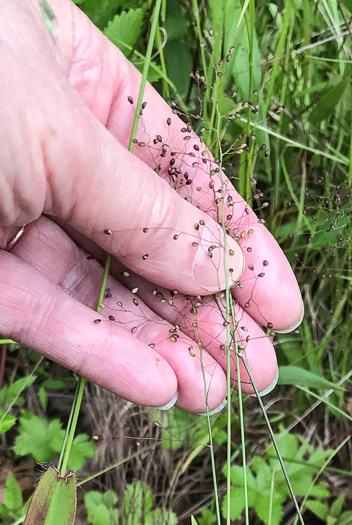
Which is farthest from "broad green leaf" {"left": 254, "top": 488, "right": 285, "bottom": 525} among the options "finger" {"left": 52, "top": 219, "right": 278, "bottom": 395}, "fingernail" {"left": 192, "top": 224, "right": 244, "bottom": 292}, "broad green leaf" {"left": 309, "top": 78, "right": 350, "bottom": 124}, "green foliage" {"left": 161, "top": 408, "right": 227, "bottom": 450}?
"broad green leaf" {"left": 309, "top": 78, "right": 350, "bottom": 124}

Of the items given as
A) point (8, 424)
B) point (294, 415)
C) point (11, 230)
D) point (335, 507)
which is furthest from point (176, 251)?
point (335, 507)

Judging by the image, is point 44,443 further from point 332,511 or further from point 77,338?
point 332,511

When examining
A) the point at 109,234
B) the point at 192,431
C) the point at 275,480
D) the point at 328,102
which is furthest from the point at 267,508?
the point at 328,102

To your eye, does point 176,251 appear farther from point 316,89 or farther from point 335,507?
point 335,507

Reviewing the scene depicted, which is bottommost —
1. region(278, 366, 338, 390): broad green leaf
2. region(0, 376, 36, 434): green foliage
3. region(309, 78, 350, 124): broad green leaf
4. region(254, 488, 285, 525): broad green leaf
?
region(254, 488, 285, 525): broad green leaf

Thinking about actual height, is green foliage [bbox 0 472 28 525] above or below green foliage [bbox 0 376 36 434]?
below

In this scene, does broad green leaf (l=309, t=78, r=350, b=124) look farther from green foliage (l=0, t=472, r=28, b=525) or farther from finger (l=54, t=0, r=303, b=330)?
green foliage (l=0, t=472, r=28, b=525)

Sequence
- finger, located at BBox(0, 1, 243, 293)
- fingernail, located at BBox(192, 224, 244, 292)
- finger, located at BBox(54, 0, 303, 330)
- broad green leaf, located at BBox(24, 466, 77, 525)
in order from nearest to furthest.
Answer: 1. broad green leaf, located at BBox(24, 466, 77, 525)
2. finger, located at BBox(0, 1, 243, 293)
3. fingernail, located at BBox(192, 224, 244, 292)
4. finger, located at BBox(54, 0, 303, 330)
